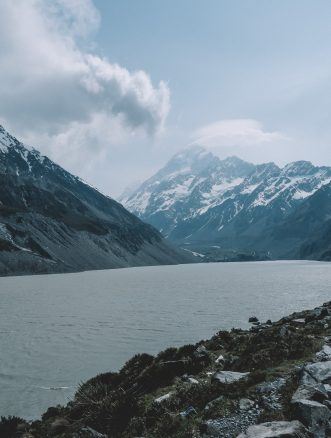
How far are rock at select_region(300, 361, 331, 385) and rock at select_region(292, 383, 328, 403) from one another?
91 cm

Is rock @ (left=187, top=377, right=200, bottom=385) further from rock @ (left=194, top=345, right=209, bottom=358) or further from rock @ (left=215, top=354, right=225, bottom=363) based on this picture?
rock @ (left=194, top=345, right=209, bottom=358)

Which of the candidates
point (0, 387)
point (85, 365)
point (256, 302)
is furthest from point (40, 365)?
point (256, 302)

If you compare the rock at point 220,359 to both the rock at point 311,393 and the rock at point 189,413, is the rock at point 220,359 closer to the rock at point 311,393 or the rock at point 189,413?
the rock at point 189,413

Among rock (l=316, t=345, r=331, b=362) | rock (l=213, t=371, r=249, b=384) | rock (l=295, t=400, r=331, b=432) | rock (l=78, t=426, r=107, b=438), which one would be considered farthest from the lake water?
rock (l=295, t=400, r=331, b=432)

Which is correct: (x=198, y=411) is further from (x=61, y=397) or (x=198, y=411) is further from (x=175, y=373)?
(x=61, y=397)

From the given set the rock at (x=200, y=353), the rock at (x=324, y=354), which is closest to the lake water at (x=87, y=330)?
the rock at (x=200, y=353)

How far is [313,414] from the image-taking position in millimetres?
13266

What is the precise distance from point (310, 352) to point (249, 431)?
1108 cm

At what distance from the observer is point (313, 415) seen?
1323 cm

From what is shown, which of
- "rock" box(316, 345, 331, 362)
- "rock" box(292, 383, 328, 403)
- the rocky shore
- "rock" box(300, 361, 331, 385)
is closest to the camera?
the rocky shore

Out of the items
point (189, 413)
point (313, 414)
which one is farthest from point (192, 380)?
point (313, 414)

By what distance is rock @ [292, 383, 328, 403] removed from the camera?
14.4m

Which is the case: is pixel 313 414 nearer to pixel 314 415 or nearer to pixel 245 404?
pixel 314 415

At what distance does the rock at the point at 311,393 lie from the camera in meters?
14.4
